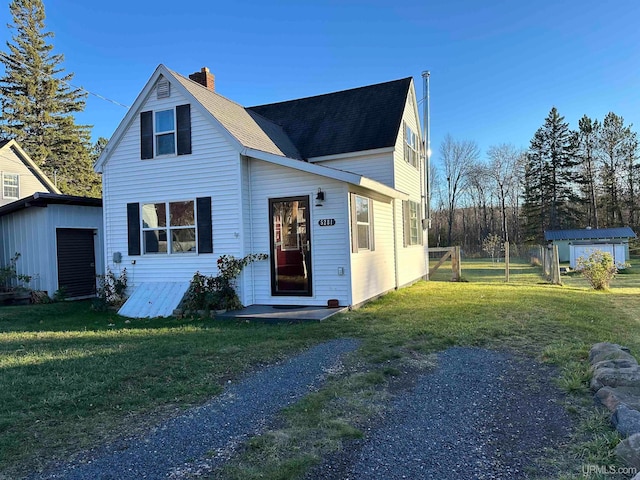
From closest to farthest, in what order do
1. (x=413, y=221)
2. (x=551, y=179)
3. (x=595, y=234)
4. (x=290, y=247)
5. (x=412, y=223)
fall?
1. (x=290, y=247)
2. (x=412, y=223)
3. (x=413, y=221)
4. (x=595, y=234)
5. (x=551, y=179)

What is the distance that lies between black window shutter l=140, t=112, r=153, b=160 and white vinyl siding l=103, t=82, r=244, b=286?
13 cm

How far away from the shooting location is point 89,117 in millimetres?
34250

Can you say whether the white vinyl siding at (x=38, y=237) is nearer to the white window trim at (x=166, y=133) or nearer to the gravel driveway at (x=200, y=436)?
the white window trim at (x=166, y=133)

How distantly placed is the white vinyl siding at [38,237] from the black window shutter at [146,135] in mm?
3749

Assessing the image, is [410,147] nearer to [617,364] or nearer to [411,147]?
[411,147]

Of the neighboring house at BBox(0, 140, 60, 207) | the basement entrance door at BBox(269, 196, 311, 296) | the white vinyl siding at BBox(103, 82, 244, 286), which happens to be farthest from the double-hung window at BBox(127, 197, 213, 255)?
the neighboring house at BBox(0, 140, 60, 207)

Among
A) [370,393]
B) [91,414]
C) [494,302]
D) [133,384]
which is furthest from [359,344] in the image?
[494,302]

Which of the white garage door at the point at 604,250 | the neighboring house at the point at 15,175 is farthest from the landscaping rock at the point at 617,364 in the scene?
the white garage door at the point at 604,250

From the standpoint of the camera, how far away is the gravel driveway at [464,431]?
2.67 metres

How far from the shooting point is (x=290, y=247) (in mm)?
10945

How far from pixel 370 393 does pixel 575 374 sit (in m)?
2.16

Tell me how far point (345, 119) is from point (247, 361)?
966cm

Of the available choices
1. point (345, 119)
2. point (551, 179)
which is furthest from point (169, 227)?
point (551, 179)

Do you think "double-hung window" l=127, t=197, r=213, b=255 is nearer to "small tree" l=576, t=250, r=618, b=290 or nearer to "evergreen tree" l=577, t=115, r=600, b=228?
"small tree" l=576, t=250, r=618, b=290
